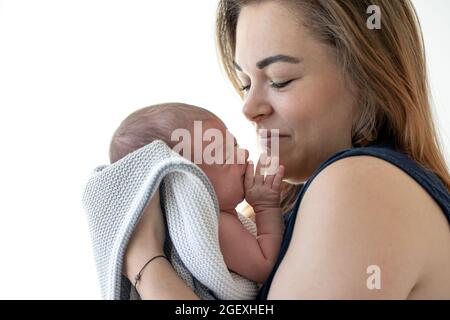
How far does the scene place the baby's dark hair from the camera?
1.13 m

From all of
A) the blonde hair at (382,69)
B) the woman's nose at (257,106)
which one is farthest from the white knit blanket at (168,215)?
the blonde hair at (382,69)

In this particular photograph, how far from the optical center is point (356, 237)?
2.82 feet

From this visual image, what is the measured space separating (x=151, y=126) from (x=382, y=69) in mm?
468

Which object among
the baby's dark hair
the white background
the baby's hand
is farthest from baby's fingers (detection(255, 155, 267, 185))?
the white background

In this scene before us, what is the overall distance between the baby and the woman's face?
9cm

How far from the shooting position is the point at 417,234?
0.91 meters

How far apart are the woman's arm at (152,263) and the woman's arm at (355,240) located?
6.3 inches

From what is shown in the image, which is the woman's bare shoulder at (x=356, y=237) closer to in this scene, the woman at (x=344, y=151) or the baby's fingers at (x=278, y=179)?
the woman at (x=344, y=151)

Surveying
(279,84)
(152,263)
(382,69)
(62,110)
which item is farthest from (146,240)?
(62,110)

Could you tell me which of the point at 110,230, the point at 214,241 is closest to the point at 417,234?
the point at 214,241

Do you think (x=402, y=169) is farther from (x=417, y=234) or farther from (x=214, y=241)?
(x=214, y=241)

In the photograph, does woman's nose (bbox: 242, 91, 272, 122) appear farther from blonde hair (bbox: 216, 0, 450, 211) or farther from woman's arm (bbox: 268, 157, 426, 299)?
woman's arm (bbox: 268, 157, 426, 299)

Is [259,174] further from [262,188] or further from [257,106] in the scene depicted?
[257,106]
